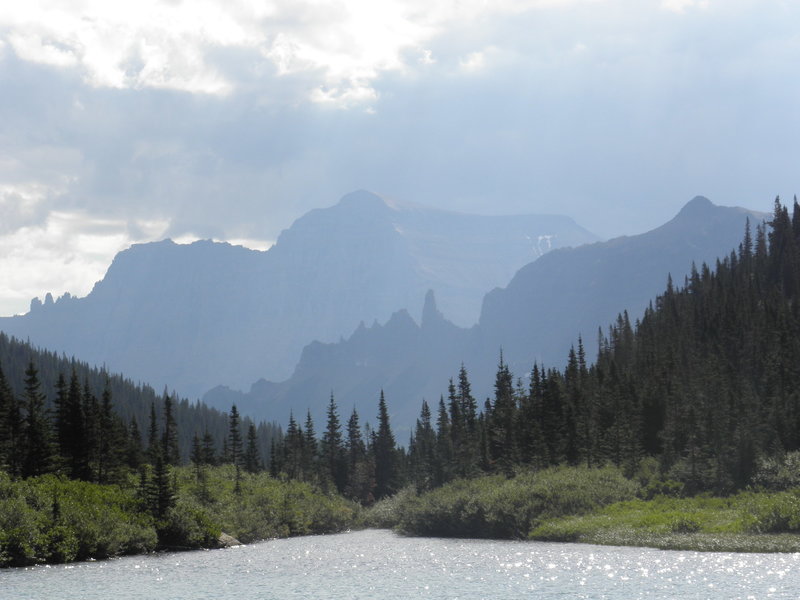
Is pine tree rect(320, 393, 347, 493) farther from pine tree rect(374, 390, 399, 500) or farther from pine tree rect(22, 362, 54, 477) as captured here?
pine tree rect(22, 362, 54, 477)

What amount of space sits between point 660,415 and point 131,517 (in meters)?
72.1

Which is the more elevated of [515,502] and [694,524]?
[515,502]

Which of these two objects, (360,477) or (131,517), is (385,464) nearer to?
(360,477)

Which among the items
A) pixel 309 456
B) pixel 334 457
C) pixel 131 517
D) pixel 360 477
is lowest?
pixel 360 477

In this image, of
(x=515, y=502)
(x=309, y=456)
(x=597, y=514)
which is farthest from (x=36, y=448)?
(x=309, y=456)

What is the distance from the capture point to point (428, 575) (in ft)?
208

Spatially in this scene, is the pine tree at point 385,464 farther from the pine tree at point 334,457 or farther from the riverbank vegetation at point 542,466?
the riverbank vegetation at point 542,466

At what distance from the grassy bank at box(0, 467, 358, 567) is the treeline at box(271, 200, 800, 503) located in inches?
1187

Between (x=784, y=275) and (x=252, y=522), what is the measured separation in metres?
122

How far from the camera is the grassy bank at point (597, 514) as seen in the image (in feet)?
250

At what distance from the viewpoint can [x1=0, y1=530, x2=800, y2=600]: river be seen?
53.6m

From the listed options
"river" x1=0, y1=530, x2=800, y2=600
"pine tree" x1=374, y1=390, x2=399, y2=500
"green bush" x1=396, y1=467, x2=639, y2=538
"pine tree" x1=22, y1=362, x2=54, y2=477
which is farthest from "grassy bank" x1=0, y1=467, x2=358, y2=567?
"pine tree" x1=374, y1=390, x2=399, y2=500

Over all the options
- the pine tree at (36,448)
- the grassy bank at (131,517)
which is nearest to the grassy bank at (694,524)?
the grassy bank at (131,517)

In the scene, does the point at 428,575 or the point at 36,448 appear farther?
the point at 36,448
